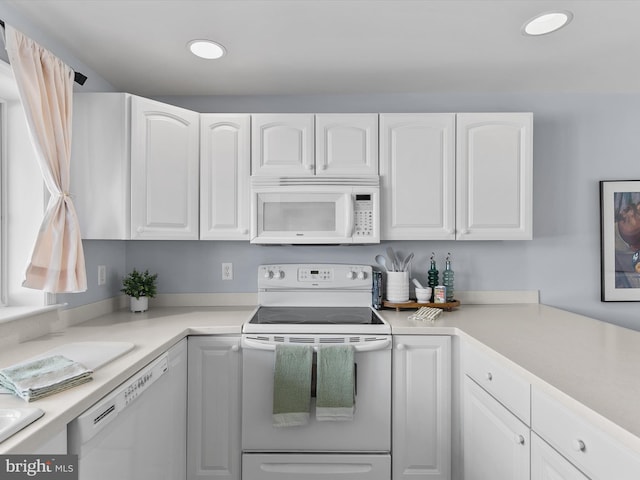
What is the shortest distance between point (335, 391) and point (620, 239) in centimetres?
209

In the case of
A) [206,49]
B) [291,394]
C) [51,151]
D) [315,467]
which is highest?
[206,49]

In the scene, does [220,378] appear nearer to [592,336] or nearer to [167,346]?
[167,346]

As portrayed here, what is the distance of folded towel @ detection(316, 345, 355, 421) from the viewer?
6.03ft

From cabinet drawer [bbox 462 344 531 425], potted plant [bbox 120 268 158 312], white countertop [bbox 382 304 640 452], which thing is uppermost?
potted plant [bbox 120 268 158 312]

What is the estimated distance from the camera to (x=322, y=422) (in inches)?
74.9

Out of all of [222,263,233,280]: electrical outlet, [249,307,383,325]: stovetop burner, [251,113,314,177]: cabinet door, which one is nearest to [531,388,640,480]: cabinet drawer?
[249,307,383,325]: stovetop burner

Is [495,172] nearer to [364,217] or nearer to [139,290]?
[364,217]

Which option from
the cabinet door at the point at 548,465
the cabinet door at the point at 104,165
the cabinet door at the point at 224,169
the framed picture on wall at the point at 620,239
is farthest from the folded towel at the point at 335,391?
the framed picture on wall at the point at 620,239

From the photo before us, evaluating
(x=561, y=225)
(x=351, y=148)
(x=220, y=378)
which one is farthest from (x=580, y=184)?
(x=220, y=378)

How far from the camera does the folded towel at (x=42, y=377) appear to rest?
1025mm

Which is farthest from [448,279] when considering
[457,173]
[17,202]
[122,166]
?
[17,202]

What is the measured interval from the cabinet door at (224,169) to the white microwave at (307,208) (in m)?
0.11

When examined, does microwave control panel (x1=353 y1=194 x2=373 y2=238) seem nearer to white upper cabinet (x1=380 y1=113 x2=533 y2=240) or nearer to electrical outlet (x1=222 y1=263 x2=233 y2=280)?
white upper cabinet (x1=380 y1=113 x2=533 y2=240)

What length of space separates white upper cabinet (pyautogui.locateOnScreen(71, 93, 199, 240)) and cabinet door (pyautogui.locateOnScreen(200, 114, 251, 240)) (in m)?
0.20
